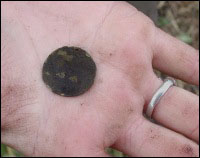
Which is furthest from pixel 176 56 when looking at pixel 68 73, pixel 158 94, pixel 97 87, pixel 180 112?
pixel 68 73

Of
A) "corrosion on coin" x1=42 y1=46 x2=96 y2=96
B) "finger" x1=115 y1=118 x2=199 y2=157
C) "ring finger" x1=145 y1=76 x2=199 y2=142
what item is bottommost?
"finger" x1=115 y1=118 x2=199 y2=157

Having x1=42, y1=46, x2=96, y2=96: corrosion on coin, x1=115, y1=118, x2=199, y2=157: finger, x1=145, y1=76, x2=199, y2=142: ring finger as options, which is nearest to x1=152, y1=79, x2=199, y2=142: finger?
x1=145, y1=76, x2=199, y2=142: ring finger

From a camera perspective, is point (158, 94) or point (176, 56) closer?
point (158, 94)

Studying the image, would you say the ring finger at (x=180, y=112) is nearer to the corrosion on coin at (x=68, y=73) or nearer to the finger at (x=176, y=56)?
the finger at (x=176, y=56)

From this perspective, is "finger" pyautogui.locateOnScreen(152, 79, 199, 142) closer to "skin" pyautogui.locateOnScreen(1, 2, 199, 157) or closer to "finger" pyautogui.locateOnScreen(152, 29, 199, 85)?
"skin" pyautogui.locateOnScreen(1, 2, 199, 157)

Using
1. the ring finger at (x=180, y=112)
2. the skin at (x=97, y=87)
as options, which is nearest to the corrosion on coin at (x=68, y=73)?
the skin at (x=97, y=87)

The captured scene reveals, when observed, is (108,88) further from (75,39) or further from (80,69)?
(75,39)

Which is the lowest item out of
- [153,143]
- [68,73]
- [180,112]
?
[153,143]

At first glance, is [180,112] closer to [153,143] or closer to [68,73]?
[153,143]
